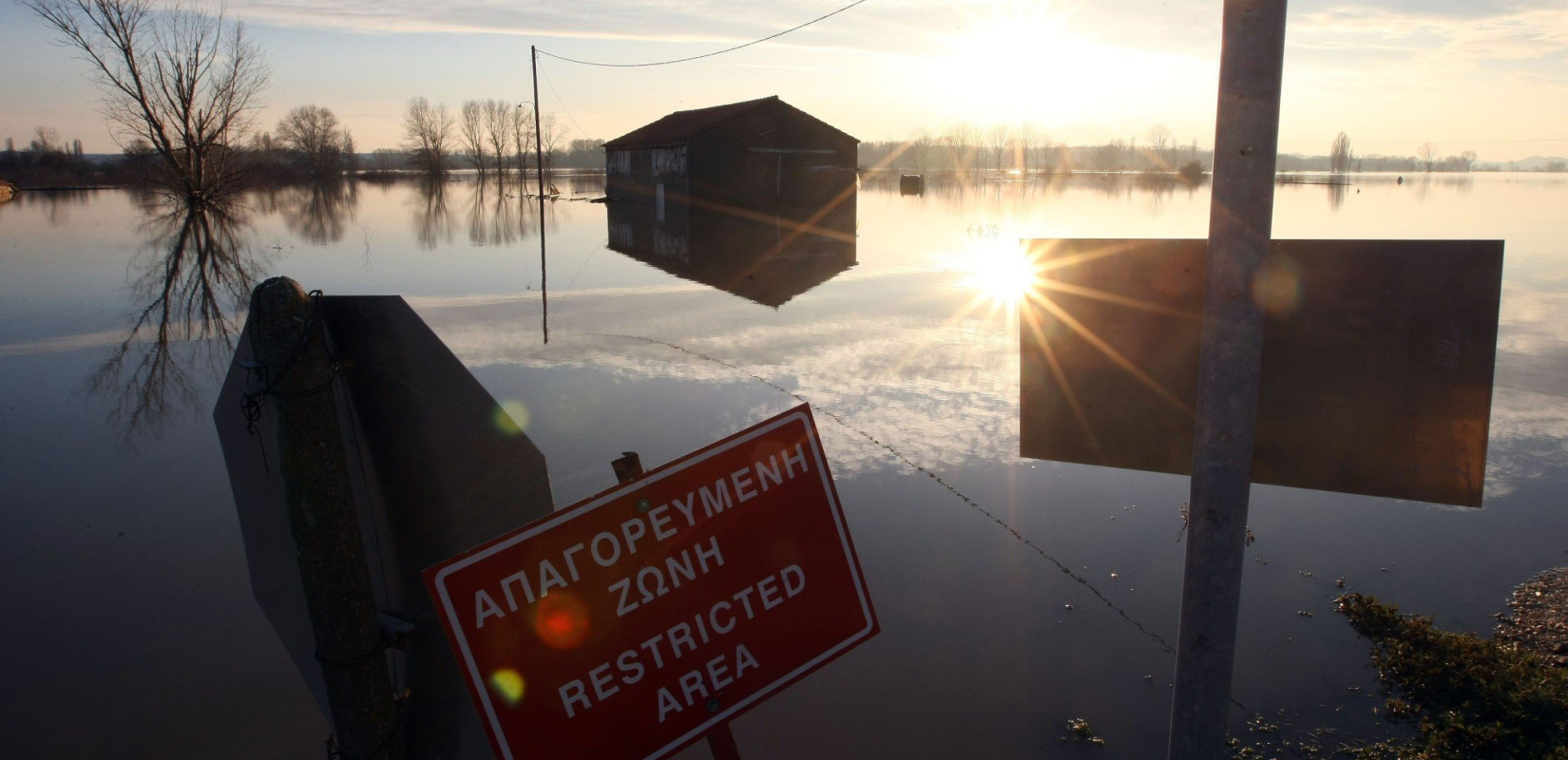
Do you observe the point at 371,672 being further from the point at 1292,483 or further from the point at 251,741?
the point at 1292,483

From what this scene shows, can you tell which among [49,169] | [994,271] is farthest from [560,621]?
[49,169]

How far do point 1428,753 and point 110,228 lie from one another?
1551 inches

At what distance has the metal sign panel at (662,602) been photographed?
1957 mm

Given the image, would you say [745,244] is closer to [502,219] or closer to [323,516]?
[502,219]

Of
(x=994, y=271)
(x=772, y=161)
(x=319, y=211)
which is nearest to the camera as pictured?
(x=994, y=271)

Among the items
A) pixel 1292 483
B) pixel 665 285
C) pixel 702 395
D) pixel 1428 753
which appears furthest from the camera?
pixel 665 285

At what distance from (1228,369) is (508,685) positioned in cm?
183

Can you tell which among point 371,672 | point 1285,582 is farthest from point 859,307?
point 371,672

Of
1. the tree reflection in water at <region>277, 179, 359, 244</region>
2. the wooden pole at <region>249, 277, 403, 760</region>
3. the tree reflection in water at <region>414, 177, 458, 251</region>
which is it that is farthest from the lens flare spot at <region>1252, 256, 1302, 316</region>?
the tree reflection in water at <region>277, 179, 359, 244</region>

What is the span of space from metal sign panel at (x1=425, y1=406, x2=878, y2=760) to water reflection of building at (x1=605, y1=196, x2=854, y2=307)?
555 inches

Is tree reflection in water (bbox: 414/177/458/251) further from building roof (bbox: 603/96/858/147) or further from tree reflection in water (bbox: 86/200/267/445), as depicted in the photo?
building roof (bbox: 603/96/858/147)

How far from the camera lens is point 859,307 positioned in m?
15.8

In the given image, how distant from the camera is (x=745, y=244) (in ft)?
88.0

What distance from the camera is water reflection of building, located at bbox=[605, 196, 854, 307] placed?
19.7 m
